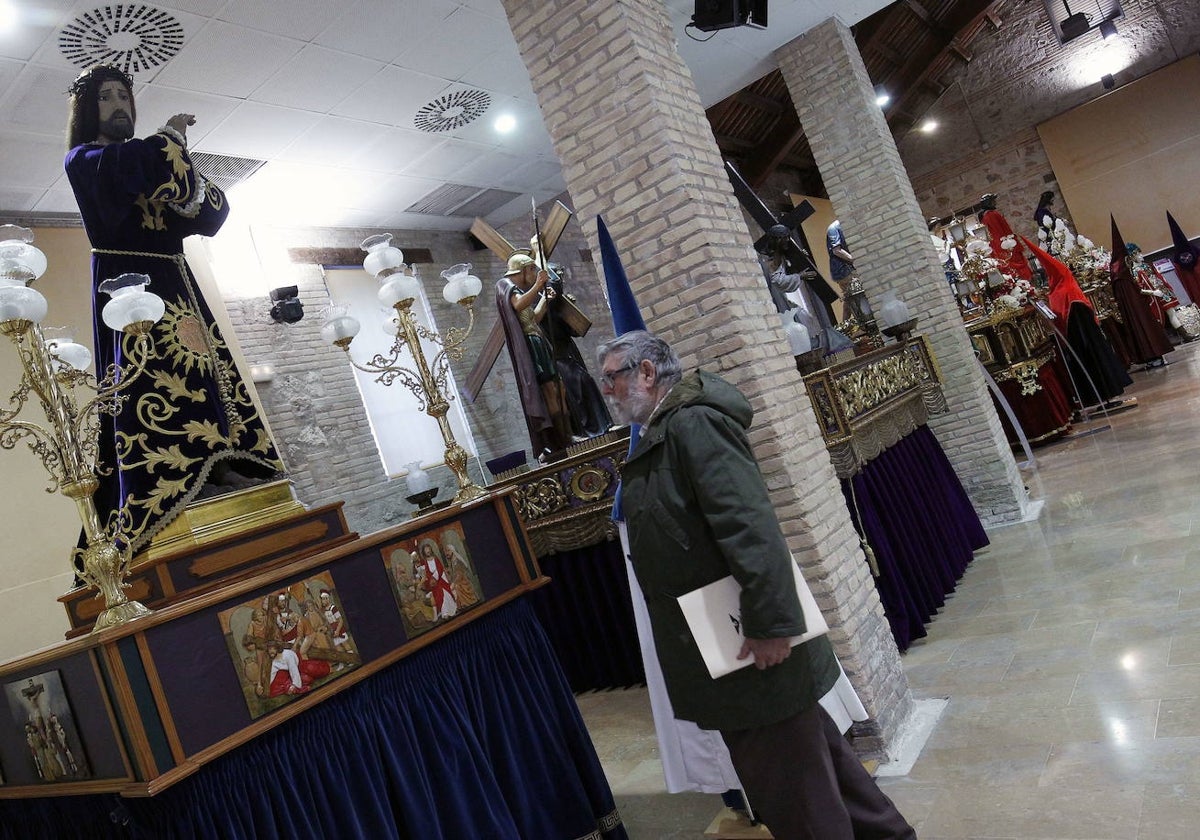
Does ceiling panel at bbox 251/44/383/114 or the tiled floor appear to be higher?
ceiling panel at bbox 251/44/383/114

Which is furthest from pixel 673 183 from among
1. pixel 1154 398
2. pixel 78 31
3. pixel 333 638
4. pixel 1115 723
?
pixel 1154 398

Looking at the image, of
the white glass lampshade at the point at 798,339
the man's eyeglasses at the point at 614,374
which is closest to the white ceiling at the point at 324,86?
the white glass lampshade at the point at 798,339

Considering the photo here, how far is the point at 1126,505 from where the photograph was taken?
18.7 ft

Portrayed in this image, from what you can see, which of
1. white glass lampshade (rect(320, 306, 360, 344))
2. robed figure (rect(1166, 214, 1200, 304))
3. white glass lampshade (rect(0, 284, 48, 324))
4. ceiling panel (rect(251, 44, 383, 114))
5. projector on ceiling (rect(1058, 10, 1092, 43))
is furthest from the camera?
robed figure (rect(1166, 214, 1200, 304))

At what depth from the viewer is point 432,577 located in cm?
286

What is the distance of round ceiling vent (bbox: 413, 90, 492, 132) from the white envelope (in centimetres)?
549

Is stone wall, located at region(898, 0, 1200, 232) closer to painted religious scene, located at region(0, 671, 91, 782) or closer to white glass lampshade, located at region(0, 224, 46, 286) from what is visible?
white glass lampshade, located at region(0, 224, 46, 286)

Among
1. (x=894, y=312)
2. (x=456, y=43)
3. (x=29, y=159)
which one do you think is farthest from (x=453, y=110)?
(x=894, y=312)

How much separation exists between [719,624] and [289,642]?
1207 mm

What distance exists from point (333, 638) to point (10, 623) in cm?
407

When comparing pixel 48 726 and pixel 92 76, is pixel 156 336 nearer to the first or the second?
pixel 92 76

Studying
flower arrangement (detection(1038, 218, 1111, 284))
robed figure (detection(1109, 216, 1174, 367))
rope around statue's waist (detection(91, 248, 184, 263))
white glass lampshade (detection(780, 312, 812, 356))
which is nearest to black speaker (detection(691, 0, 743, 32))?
white glass lampshade (detection(780, 312, 812, 356))

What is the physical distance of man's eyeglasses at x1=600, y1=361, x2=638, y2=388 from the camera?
2365 millimetres

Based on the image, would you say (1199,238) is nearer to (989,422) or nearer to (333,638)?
(989,422)
